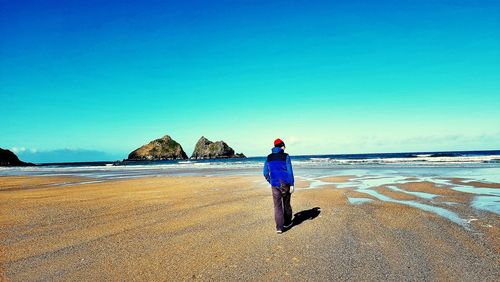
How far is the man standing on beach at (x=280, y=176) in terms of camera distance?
8.24m

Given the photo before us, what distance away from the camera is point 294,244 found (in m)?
6.79

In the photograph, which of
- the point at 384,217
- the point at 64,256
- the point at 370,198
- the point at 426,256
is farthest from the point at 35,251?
the point at 370,198

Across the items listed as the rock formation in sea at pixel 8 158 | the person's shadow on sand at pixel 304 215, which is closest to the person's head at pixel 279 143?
the person's shadow on sand at pixel 304 215

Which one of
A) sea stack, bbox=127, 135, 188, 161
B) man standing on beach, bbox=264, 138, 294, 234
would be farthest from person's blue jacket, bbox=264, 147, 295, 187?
sea stack, bbox=127, 135, 188, 161

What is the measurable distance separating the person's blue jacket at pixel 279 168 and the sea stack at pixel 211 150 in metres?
169

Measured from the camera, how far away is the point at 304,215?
32.8 ft

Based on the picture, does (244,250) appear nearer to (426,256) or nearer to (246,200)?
(426,256)

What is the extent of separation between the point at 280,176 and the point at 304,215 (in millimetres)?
2379

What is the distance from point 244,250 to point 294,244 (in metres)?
1.11

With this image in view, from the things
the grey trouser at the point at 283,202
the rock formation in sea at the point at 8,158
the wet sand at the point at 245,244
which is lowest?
the wet sand at the point at 245,244

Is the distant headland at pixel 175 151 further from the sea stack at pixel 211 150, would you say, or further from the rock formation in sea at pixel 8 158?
the rock formation in sea at pixel 8 158

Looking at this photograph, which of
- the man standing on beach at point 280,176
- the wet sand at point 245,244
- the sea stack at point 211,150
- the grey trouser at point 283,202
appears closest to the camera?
the wet sand at point 245,244

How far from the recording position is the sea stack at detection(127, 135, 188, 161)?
17762 cm

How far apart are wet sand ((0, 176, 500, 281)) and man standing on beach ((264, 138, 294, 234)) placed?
1.95ft
